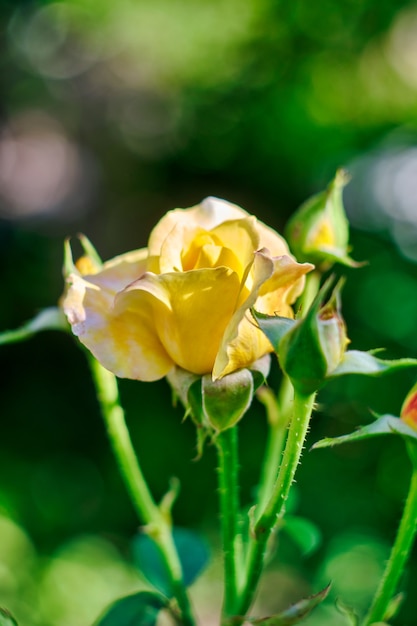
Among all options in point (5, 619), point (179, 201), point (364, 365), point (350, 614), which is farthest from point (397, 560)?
point (179, 201)

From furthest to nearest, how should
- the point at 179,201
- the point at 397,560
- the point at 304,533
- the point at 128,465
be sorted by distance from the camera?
the point at 179,201, the point at 304,533, the point at 128,465, the point at 397,560

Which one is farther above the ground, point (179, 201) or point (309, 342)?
point (309, 342)

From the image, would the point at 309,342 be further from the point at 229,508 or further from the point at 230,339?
the point at 229,508

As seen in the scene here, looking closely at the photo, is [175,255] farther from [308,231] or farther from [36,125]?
A: [36,125]

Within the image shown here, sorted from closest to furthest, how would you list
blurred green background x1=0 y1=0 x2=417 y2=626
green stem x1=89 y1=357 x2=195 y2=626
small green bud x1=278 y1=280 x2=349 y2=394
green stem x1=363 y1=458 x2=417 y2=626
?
small green bud x1=278 y1=280 x2=349 y2=394
green stem x1=363 y1=458 x2=417 y2=626
green stem x1=89 y1=357 x2=195 y2=626
blurred green background x1=0 y1=0 x2=417 y2=626

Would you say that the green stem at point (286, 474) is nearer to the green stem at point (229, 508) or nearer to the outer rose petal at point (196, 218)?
the green stem at point (229, 508)

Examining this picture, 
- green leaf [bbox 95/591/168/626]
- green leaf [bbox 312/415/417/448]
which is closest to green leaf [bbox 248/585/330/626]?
green leaf [bbox 312/415/417/448]

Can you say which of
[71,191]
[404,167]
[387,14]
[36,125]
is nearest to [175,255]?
[404,167]

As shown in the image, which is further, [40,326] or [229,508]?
[40,326]

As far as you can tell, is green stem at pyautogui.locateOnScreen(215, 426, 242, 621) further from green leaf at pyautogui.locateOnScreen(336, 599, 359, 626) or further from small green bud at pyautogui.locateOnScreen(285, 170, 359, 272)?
small green bud at pyautogui.locateOnScreen(285, 170, 359, 272)
